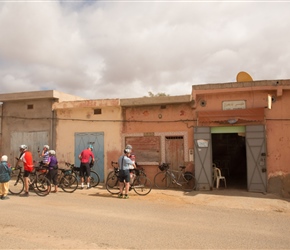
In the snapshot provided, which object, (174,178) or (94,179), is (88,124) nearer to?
(94,179)

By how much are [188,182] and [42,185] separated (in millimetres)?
5882

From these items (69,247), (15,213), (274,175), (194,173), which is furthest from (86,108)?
(69,247)

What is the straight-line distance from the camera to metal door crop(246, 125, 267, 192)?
11.6 m

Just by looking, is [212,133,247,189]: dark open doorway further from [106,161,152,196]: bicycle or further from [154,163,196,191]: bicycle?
[106,161,152,196]: bicycle

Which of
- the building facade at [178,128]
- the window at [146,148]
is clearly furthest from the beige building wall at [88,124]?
the window at [146,148]

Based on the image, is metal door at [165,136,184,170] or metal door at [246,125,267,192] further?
metal door at [165,136,184,170]

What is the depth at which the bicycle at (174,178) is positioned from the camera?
1253 cm

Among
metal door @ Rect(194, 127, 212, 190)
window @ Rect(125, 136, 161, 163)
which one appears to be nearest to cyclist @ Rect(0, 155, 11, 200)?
window @ Rect(125, 136, 161, 163)

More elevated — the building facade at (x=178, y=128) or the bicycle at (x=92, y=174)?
the building facade at (x=178, y=128)

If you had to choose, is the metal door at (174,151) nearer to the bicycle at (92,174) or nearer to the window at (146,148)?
the window at (146,148)

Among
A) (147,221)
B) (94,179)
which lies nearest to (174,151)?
(94,179)

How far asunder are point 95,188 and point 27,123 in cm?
581

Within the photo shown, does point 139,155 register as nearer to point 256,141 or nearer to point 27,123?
point 256,141

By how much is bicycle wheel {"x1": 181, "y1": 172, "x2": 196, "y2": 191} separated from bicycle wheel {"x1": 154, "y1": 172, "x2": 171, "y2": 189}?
692mm
